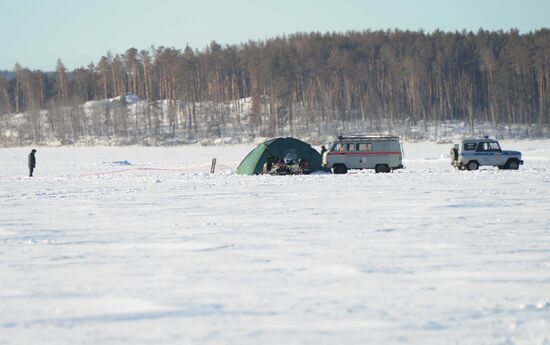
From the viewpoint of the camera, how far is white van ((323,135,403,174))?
3086 cm

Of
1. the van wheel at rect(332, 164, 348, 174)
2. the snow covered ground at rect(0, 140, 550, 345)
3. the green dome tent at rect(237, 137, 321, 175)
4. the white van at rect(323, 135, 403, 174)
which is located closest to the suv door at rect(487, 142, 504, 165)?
the white van at rect(323, 135, 403, 174)

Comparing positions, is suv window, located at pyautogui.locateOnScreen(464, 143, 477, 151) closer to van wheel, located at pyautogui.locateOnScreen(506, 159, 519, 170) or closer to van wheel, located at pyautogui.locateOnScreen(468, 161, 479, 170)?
van wheel, located at pyautogui.locateOnScreen(468, 161, 479, 170)

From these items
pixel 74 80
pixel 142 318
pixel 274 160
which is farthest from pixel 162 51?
pixel 142 318

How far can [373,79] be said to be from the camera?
3971 inches

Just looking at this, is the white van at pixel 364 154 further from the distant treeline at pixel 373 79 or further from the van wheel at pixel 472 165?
the distant treeline at pixel 373 79

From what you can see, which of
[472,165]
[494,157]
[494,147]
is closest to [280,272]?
[472,165]

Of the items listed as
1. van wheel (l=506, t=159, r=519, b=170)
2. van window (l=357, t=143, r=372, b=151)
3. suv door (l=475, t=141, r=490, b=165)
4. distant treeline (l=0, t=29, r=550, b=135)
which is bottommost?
van wheel (l=506, t=159, r=519, b=170)

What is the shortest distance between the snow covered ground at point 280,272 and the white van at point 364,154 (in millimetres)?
13538

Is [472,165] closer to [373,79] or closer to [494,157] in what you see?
[494,157]

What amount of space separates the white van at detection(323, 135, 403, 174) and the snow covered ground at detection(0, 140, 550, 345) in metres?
13.5

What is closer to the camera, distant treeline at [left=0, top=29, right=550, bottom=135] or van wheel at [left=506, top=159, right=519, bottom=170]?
van wheel at [left=506, top=159, right=519, bottom=170]

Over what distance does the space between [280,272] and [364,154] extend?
2287 centimetres

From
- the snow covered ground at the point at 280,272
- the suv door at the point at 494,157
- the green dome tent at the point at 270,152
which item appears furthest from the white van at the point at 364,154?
the snow covered ground at the point at 280,272

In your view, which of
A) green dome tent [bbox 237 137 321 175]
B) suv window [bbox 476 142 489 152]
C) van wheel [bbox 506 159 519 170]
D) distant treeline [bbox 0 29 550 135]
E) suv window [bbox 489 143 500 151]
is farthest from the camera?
distant treeline [bbox 0 29 550 135]
